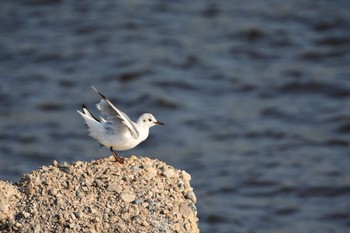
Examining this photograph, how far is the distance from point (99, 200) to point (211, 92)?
45.8ft

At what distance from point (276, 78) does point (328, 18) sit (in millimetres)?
3170

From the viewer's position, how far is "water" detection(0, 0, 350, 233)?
19.1m

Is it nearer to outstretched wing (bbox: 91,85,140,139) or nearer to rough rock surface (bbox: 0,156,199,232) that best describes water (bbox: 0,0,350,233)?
outstretched wing (bbox: 91,85,140,139)

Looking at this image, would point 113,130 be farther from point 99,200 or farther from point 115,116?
point 99,200

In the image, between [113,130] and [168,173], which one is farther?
[113,130]

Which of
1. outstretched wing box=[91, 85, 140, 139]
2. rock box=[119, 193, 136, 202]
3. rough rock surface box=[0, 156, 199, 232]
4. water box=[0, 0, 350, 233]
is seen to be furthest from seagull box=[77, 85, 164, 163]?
water box=[0, 0, 350, 233]

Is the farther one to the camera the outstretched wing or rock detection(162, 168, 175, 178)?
the outstretched wing

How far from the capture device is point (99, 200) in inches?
305

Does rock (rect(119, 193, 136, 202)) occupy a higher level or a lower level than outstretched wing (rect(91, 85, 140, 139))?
lower

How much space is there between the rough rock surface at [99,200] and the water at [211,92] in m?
9.62

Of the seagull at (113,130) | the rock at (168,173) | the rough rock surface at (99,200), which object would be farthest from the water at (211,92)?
the rough rock surface at (99,200)

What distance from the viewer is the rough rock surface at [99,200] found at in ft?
24.6

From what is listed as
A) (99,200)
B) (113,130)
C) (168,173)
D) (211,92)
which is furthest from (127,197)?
(211,92)

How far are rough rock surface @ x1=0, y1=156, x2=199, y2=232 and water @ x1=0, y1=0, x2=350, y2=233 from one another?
9.62 meters
